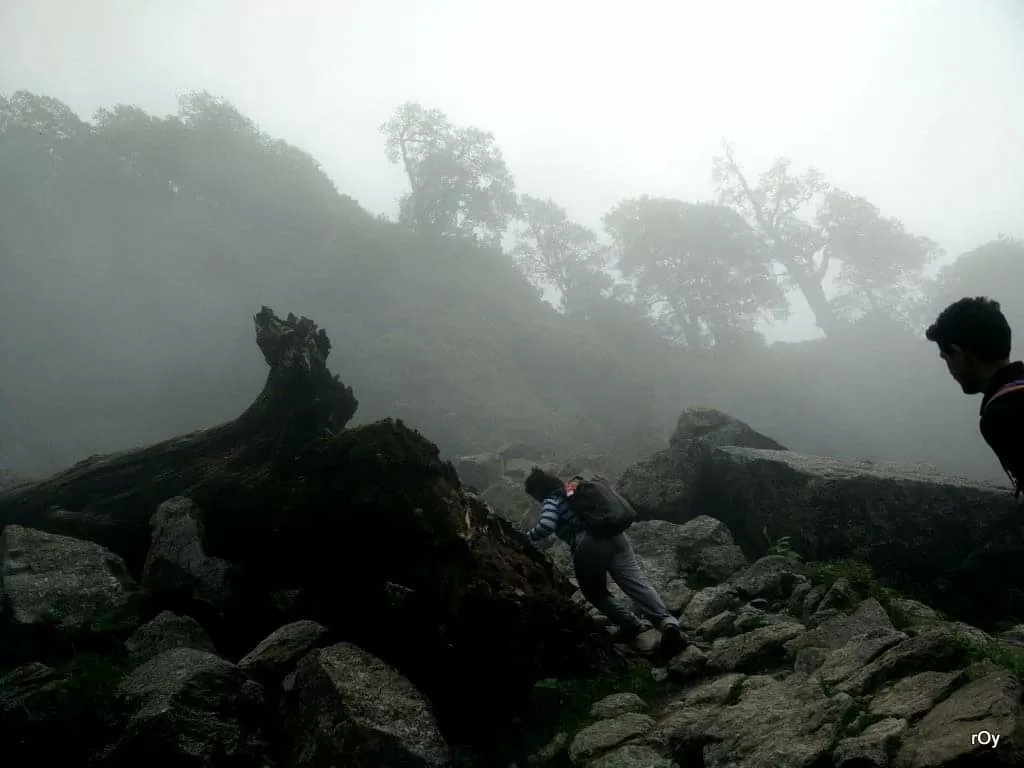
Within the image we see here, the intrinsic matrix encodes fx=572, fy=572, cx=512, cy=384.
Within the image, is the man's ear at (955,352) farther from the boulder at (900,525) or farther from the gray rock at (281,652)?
the boulder at (900,525)

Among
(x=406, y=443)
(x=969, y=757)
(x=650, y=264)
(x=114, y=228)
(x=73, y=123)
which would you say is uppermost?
(x=73, y=123)

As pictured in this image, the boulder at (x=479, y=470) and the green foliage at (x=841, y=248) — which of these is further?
the green foliage at (x=841, y=248)

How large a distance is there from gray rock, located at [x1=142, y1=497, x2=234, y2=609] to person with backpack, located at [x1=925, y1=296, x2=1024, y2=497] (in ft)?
29.8

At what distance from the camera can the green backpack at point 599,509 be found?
7137mm

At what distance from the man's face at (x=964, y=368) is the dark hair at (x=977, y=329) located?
0.03 metres

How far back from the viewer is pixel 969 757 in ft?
10.8

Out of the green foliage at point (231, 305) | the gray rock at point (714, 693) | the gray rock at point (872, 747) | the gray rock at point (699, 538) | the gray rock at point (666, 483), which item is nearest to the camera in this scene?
the gray rock at point (872, 747)

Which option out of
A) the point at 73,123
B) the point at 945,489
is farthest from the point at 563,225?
the point at 945,489

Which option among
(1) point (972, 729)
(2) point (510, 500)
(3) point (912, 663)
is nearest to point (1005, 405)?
(1) point (972, 729)

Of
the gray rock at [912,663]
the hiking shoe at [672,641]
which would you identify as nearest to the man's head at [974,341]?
the gray rock at [912,663]

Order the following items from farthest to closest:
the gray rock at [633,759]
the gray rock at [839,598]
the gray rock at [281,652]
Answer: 1. the gray rock at [839,598]
2. the gray rock at [281,652]
3. the gray rock at [633,759]

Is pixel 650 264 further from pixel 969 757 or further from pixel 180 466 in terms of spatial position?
pixel 969 757

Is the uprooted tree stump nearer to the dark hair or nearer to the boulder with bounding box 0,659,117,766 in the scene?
the boulder with bounding box 0,659,117,766

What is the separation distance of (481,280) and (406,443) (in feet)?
133
